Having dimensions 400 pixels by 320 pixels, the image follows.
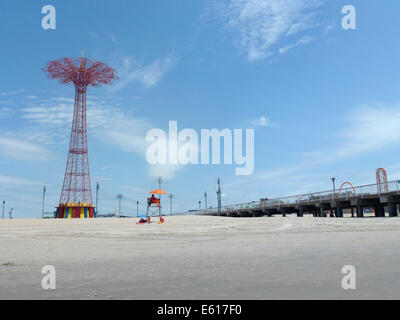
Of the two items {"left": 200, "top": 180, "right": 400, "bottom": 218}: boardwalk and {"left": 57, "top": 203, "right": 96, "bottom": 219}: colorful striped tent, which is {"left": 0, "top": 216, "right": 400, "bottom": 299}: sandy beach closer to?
{"left": 200, "top": 180, "right": 400, "bottom": 218}: boardwalk

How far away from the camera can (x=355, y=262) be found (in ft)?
22.9

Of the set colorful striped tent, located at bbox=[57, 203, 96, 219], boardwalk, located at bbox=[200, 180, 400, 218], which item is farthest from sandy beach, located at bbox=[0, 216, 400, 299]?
colorful striped tent, located at bbox=[57, 203, 96, 219]

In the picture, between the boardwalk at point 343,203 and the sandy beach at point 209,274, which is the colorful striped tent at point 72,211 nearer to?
the boardwalk at point 343,203

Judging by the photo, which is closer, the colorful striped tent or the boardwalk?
the boardwalk

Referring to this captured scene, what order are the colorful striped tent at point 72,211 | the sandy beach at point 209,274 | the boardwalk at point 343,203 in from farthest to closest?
the colorful striped tent at point 72,211
the boardwalk at point 343,203
the sandy beach at point 209,274

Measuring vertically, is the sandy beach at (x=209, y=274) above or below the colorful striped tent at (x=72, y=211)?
below

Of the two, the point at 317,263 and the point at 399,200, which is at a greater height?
the point at 399,200

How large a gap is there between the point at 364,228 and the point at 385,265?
1171 centimetres

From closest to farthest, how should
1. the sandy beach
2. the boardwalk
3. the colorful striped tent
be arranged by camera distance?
1. the sandy beach
2. the boardwalk
3. the colorful striped tent

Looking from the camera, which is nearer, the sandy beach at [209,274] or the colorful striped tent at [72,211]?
the sandy beach at [209,274]

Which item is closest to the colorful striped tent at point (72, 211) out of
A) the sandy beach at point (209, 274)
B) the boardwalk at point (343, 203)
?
the boardwalk at point (343, 203)
